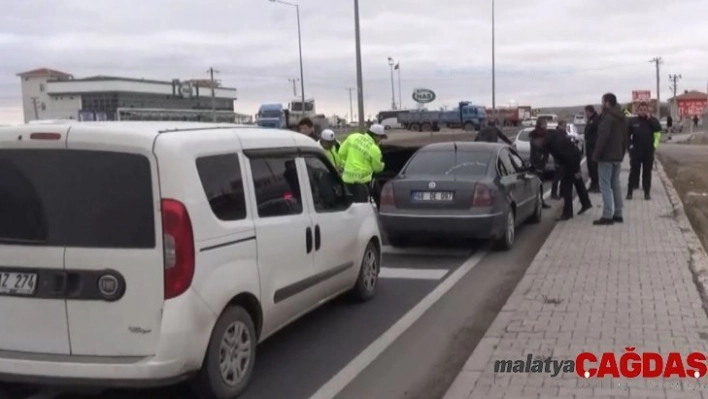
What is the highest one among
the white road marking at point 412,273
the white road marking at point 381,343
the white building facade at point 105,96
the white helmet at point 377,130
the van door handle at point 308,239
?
the white building facade at point 105,96

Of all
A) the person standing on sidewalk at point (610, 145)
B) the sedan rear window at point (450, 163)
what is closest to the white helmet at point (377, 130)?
the sedan rear window at point (450, 163)

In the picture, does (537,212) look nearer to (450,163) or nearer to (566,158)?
(566,158)

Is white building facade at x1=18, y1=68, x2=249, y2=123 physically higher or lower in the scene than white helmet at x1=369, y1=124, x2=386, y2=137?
higher

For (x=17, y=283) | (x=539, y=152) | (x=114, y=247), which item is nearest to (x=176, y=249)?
(x=114, y=247)

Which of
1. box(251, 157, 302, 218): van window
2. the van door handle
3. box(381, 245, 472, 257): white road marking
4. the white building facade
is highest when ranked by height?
the white building facade

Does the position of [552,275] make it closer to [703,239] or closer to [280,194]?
[280,194]

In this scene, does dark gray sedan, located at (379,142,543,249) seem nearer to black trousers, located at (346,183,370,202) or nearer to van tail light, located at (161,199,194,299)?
black trousers, located at (346,183,370,202)

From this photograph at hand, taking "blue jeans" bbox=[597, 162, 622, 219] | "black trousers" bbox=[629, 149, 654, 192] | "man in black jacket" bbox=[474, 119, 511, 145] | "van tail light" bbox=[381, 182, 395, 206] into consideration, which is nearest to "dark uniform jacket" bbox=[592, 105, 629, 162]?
"blue jeans" bbox=[597, 162, 622, 219]

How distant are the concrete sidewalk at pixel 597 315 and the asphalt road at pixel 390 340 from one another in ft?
0.99

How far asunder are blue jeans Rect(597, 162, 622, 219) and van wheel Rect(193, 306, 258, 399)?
8376 millimetres

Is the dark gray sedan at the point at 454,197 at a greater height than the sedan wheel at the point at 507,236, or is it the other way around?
the dark gray sedan at the point at 454,197

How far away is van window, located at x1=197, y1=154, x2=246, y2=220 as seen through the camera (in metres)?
5.41

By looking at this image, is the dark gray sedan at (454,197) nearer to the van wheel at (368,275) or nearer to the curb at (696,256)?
the curb at (696,256)

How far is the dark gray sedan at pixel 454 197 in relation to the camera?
35.9ft
